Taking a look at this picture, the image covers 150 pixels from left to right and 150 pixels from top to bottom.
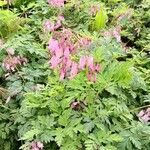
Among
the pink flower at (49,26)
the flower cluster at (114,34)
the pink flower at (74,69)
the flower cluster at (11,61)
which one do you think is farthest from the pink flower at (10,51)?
the flower cluster at (114,34)

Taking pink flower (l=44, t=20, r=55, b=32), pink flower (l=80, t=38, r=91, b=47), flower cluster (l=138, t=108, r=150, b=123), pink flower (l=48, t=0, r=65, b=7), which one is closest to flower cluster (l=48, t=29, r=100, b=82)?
pink flower (l=80, t=38, r=91, b=47)

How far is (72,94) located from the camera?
2248 mm

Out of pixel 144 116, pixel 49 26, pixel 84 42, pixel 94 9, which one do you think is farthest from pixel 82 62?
pixel 94 9

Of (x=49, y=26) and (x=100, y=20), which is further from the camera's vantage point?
(x=100, y=20)

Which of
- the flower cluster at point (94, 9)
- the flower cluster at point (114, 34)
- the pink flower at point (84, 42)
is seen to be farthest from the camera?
the flower cluster at point (94, 9)

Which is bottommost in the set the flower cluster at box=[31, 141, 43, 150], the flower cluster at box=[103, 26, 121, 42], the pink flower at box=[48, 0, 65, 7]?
the flower cluster at box=[31, 141, 43, 150]

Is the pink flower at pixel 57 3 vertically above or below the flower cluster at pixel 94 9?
→ above

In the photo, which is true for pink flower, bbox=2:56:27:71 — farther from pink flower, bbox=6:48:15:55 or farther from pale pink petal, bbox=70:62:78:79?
pale pink petal, bbox=70:62:78:79

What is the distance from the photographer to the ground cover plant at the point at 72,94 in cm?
219

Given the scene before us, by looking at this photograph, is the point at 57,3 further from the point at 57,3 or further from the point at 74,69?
the point at 74,69

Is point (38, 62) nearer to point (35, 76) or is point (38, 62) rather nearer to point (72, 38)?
point (35, 76)

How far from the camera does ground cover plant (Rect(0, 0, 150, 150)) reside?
2188 millimetres

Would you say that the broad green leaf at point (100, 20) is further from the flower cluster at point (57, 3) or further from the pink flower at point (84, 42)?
the pink flower at point (84, 42)

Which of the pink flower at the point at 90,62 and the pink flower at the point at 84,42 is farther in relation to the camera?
the pink flower at the point at 84,42
